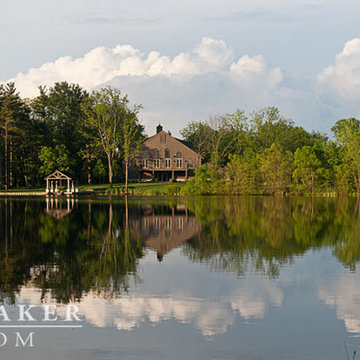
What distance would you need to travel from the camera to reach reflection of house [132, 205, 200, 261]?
2387 cm

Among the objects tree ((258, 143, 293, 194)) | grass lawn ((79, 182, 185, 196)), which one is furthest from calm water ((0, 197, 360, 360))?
grass lawn ((79, 182, 185, 196))

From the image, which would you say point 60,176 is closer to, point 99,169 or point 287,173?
point 99,169

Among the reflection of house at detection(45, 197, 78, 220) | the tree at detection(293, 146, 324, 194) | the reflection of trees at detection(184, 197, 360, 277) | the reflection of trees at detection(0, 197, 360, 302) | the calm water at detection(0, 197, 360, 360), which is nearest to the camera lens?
the calm water at detection(0, 197, 360, 360)

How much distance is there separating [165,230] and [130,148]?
62.5 metres

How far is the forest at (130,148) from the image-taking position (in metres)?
79.1

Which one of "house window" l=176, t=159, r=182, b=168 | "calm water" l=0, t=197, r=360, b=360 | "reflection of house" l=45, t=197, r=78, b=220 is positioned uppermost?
"house window" l=176, t=159, r=182, b=168

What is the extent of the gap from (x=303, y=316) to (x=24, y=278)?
8.02m

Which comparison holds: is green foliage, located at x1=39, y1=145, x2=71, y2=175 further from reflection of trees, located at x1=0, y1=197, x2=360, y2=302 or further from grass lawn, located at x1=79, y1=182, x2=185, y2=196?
reflection of trees, located at x1=0, y1=197, x2=360, y2=302

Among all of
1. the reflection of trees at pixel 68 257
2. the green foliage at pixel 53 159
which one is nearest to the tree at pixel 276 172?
the green foliage at pixel 53 159

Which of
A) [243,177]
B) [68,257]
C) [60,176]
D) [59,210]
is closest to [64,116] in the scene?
[60,176]

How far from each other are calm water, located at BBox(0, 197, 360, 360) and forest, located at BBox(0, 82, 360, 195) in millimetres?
51564

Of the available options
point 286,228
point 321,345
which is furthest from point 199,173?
point 321,345

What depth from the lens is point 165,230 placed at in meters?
29.6

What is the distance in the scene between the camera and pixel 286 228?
29781mm
